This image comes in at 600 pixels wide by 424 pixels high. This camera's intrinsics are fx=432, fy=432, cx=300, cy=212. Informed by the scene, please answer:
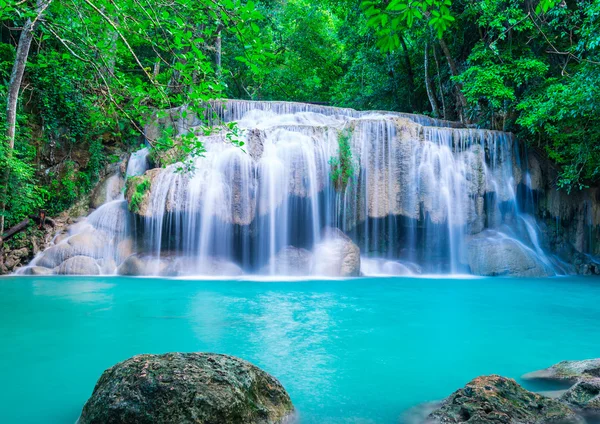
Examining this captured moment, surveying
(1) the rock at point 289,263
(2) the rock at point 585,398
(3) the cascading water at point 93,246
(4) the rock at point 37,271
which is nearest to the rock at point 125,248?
(3) the cascading water at point 93,246

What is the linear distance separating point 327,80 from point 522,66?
1524 cm

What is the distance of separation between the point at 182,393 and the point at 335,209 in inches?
421

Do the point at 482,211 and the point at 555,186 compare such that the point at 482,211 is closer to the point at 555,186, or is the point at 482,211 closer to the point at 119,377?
the point at 555,186

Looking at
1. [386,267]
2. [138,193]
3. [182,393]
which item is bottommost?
[182,393]

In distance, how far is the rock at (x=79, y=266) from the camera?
11.8 meters

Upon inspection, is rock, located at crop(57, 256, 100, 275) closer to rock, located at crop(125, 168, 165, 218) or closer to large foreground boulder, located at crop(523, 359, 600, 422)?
rock, located at crop(125, 168, 165, 218)

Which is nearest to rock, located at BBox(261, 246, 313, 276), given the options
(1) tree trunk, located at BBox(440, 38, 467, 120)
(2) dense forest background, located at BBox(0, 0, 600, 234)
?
(2) dense forest background, located at BBox(0, 0, 600, 234)

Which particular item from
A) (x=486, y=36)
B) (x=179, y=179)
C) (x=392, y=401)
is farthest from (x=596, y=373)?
(x=486, y=36)

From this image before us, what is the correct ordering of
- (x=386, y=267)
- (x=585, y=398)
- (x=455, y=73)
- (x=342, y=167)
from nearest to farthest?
(x=585, y=398), (x=342, y=167), (x=386, y=267), (x=455, y=73)

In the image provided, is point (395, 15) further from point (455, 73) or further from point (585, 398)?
point (455, 73)

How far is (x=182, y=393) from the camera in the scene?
8.84ft

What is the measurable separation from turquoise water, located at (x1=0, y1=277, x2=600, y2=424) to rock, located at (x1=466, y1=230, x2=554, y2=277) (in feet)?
8.97

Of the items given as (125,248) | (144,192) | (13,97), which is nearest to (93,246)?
(125,248)

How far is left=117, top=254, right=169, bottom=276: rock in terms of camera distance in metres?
11.8
